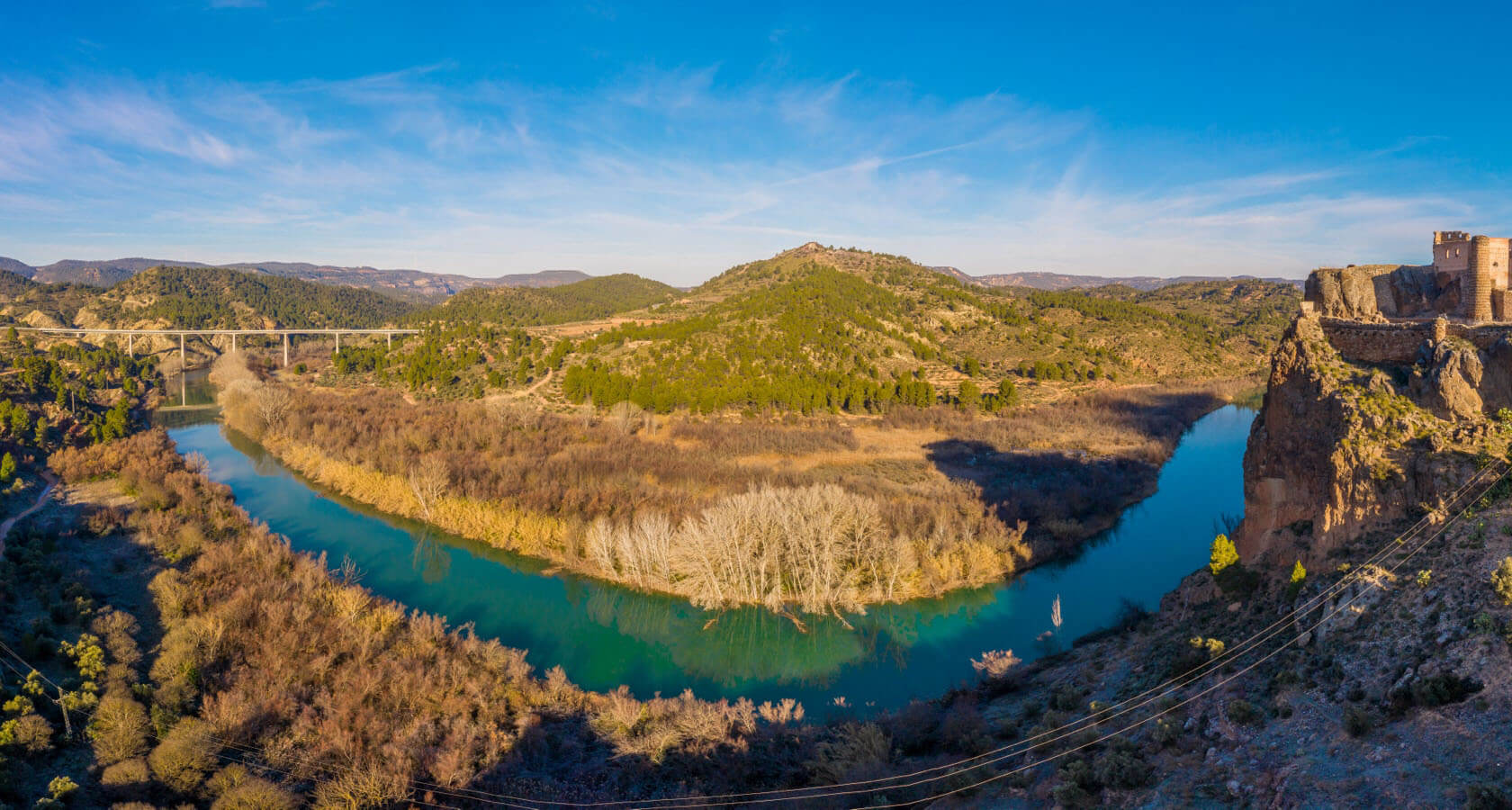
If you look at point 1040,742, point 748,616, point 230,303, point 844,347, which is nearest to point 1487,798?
point 1040,742

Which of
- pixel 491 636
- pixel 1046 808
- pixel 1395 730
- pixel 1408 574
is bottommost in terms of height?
pixel 491 636

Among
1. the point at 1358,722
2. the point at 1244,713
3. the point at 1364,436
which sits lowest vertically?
the point at 1244,713

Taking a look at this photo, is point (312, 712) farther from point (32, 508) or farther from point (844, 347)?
point (844, 347)

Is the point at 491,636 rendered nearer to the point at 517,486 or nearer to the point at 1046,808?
the point at 517,486

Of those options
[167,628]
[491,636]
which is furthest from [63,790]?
[491,636]

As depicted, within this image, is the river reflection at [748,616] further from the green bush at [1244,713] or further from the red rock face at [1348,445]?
the green bush at [1244,713]

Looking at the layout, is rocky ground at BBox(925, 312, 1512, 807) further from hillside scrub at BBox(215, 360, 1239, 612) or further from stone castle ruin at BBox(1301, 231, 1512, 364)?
hillside scrub at BBox(215, 360, 1239, 612)
